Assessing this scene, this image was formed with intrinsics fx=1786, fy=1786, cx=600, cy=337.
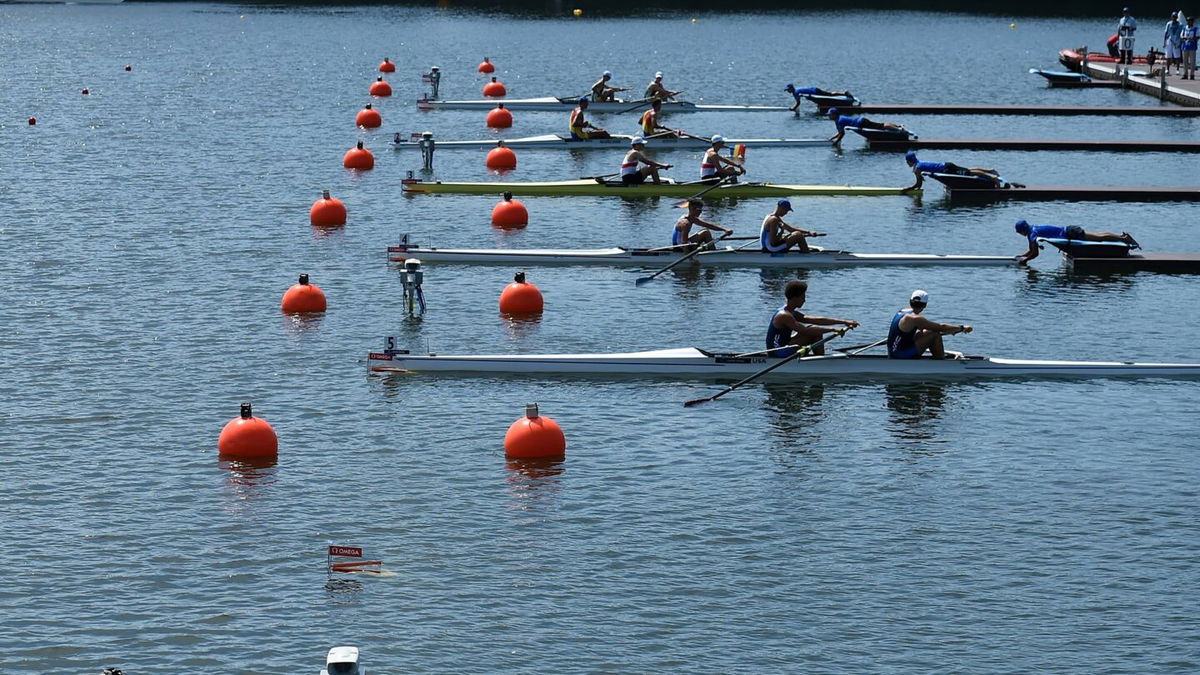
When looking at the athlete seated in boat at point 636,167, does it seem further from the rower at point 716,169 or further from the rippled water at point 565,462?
the rower at point 716,169

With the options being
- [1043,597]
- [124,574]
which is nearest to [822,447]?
[1043,597]

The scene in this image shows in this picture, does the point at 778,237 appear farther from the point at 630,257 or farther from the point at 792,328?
the point at 792,328

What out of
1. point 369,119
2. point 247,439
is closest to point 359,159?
point 369,119

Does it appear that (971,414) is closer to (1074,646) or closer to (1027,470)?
(1027,470)

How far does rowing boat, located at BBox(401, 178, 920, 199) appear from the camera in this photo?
50.8m

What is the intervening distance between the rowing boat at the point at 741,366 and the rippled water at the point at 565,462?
1.44 feet

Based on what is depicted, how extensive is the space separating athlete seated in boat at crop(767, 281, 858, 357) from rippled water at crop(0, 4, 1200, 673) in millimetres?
1101

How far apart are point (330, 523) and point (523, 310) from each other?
12.7m

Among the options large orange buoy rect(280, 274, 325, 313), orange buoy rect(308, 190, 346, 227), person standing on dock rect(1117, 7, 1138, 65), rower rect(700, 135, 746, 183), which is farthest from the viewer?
person standing on dock rect(1117, 7, 1138, 65)

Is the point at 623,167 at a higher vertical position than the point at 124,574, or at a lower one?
higher

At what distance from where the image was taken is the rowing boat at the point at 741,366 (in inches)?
1236

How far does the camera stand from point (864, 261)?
136ft

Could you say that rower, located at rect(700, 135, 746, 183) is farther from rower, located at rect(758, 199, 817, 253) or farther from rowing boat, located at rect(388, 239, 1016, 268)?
rowing boat, located at rect(388, 239, 1016, 268)

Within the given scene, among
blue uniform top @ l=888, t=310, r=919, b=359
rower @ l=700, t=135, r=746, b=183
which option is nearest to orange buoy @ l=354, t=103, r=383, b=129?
rower @ l=700, t=135, r=746, b=183
